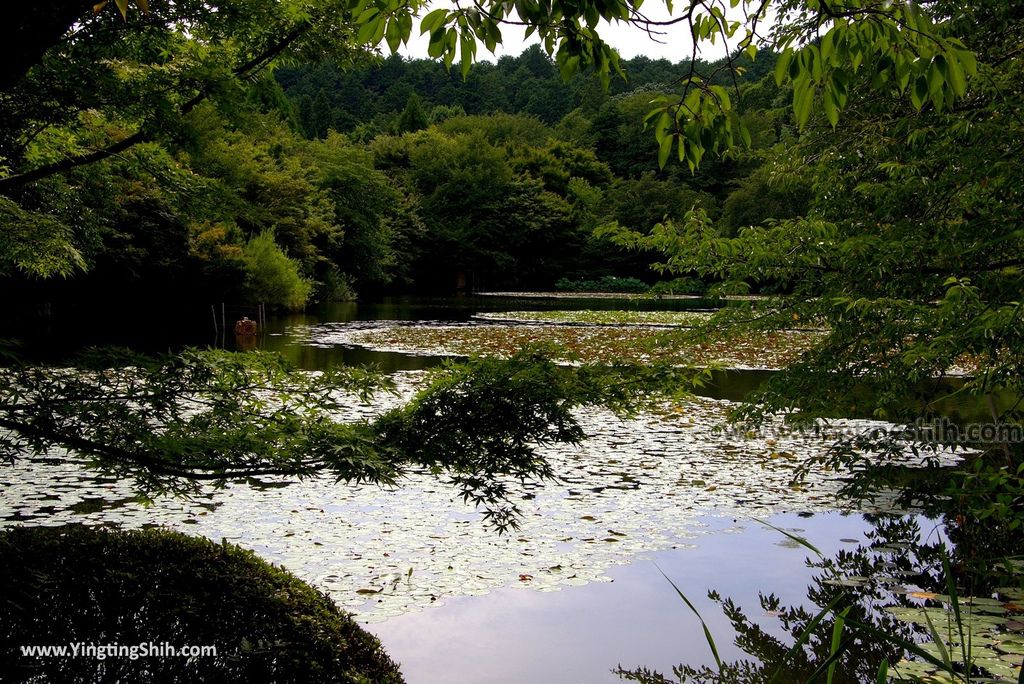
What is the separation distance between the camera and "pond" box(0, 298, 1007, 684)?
14.0 ft

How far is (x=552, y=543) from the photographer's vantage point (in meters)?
5.54

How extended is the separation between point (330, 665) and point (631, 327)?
20.5 meters

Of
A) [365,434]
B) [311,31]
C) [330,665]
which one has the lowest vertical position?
[330,665]

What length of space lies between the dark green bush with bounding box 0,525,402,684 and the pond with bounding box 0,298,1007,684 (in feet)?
2.53

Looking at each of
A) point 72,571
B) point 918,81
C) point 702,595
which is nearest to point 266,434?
point 72,571

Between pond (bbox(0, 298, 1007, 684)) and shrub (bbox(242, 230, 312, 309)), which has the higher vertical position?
Result: shrub (bbox(242, 230, 312, 309))

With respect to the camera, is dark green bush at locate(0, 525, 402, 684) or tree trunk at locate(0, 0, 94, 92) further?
tree trunk at locate(0, 0, 94, 92)

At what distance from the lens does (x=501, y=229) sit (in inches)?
1984

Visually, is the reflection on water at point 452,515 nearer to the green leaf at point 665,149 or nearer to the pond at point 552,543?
the pond at point 552,543

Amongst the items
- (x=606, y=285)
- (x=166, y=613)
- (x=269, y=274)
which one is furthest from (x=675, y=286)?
(x=606, y=285)

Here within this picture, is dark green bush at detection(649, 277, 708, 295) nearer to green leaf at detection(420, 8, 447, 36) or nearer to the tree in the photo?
green leaf at detection(420, 8, 447, 36)

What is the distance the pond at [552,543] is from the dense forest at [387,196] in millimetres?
1881

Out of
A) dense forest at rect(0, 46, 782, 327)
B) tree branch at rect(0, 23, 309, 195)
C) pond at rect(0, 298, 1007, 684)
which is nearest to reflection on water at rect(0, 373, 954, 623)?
pond at rect(0, 298, 1007, 684)

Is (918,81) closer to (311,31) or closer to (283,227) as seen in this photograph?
(311,31)
